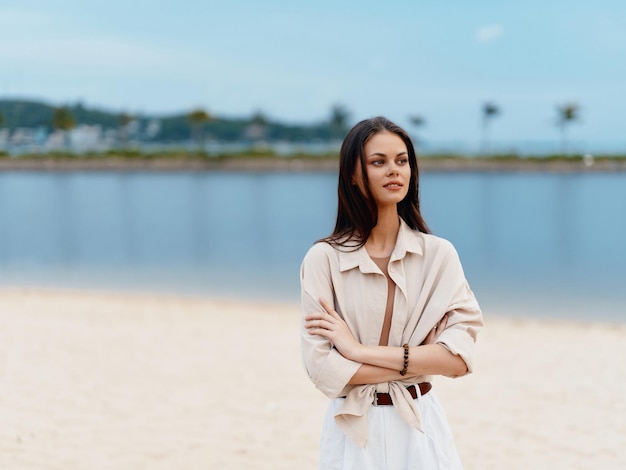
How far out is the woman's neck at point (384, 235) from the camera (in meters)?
1.94

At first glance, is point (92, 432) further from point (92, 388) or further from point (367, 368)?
point (367, 368)

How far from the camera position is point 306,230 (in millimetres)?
29469

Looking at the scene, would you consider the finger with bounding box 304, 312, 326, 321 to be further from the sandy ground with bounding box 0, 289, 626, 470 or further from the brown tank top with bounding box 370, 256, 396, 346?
Answer: the sandy ground with bounding box 0, 289, 626, 470

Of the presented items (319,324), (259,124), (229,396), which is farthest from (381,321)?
(259,124)

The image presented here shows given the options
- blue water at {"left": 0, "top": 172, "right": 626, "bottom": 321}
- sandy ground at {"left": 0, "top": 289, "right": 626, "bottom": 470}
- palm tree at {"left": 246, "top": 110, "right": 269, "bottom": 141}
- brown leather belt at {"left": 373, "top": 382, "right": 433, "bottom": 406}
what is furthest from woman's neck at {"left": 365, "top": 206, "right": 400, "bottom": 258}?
palm tree at {"left": 246, "top": 110, "right": 269, "bottom": 141}

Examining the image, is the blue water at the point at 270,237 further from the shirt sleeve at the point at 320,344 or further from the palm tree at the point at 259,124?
the palm tree at the point at 259,124

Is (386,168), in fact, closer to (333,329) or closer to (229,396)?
(333,329)

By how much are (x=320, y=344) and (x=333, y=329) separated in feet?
0.17

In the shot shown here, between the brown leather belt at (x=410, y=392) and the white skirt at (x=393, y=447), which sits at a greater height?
the brown leather belt at (x=410, y=392)

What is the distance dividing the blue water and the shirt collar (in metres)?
10.4

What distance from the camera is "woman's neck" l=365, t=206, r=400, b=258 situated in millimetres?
1938

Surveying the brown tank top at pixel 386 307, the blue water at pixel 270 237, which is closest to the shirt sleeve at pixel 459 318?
the brown tank top at pixel 386 307

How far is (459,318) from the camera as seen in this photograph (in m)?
1.87

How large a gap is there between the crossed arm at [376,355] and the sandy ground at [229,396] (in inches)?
118
